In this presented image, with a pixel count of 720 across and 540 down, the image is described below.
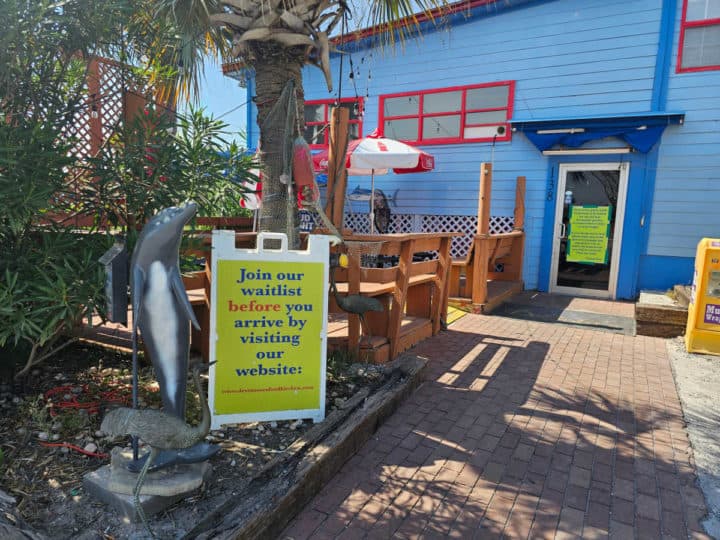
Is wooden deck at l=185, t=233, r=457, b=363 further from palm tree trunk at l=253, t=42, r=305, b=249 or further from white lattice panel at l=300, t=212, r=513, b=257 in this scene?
white lattice panel at l=300, t=212, r=513, b=257

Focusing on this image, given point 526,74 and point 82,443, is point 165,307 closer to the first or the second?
point 82,443

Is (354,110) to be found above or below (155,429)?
above

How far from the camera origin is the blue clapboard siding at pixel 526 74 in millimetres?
→ 7973

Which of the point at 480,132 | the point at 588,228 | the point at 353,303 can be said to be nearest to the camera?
the point at 353,303

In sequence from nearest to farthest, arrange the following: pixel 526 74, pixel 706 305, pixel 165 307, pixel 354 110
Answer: pixel 165 307, pixel 706 305, pixel 526 74, pixel 354 110

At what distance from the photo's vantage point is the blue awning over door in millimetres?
7637

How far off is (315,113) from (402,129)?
7.87 feet

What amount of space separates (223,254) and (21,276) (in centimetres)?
104

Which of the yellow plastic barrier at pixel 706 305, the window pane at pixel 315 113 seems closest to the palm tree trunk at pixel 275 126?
the yellow plastic barrier at pixel 706 305

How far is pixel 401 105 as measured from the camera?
33.3ft

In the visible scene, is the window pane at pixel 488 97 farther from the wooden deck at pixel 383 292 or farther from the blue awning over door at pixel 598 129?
the wooden deck at pixel 383 292

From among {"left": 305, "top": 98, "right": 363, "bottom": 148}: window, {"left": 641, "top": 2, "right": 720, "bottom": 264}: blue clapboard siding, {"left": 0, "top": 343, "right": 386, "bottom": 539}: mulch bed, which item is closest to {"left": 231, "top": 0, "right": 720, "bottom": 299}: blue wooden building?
{"left": 641, "top": 2, "right": 720, "bottom": 264}: blue clapboard siding

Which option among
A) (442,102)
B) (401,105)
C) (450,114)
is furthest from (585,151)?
(401,105)

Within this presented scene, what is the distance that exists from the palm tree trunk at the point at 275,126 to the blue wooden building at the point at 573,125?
13.9ft
